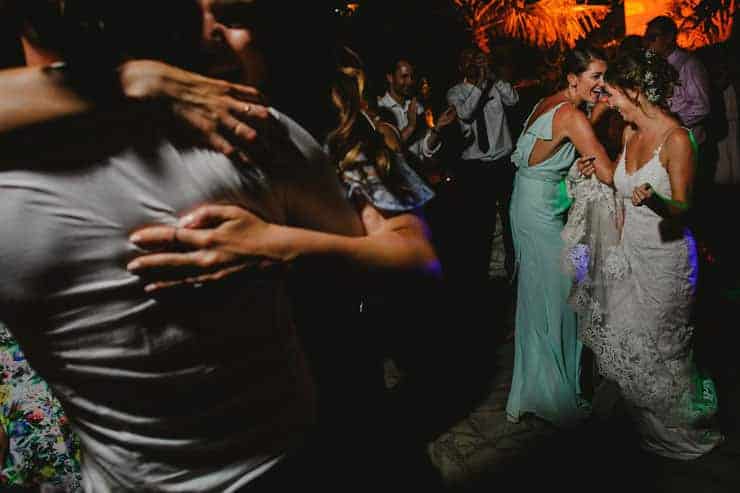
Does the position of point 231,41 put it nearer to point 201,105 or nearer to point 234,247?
point 201,105

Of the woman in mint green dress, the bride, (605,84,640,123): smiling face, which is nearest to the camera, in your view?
the bride

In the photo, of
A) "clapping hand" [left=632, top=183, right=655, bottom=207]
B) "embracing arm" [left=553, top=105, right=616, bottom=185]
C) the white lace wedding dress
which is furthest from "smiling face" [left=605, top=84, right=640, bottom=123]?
"clapping hand" [left=632, top=183, right=655, bottom=207]

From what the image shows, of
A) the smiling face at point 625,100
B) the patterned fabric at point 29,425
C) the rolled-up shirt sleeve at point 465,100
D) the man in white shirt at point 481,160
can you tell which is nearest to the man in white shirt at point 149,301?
the patterned fabric at point 29,425

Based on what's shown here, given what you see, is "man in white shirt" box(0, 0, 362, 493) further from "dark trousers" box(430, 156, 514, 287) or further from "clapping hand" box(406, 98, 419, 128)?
"dark trousers" box(430, 156, 514, 287)

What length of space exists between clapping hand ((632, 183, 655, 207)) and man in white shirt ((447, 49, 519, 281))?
Result: 3.71m

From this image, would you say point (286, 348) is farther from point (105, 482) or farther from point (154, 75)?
point (154, 75)

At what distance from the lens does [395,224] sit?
49.3 inches

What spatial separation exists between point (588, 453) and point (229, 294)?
3028 millimetres

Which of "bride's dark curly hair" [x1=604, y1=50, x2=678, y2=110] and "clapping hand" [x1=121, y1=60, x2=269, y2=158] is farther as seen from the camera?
"bride's dark curly hair" [x1=604, y1=50, x2=678, y2=110]

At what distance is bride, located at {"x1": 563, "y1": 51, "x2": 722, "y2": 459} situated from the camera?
319cm

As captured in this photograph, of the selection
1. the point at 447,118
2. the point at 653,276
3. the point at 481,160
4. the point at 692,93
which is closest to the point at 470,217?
the point at 481,160

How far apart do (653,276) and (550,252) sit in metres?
0.76

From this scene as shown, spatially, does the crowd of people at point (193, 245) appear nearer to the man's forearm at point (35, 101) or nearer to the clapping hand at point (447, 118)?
the man's forearm at point (35, 101)

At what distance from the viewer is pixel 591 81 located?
148 inches
